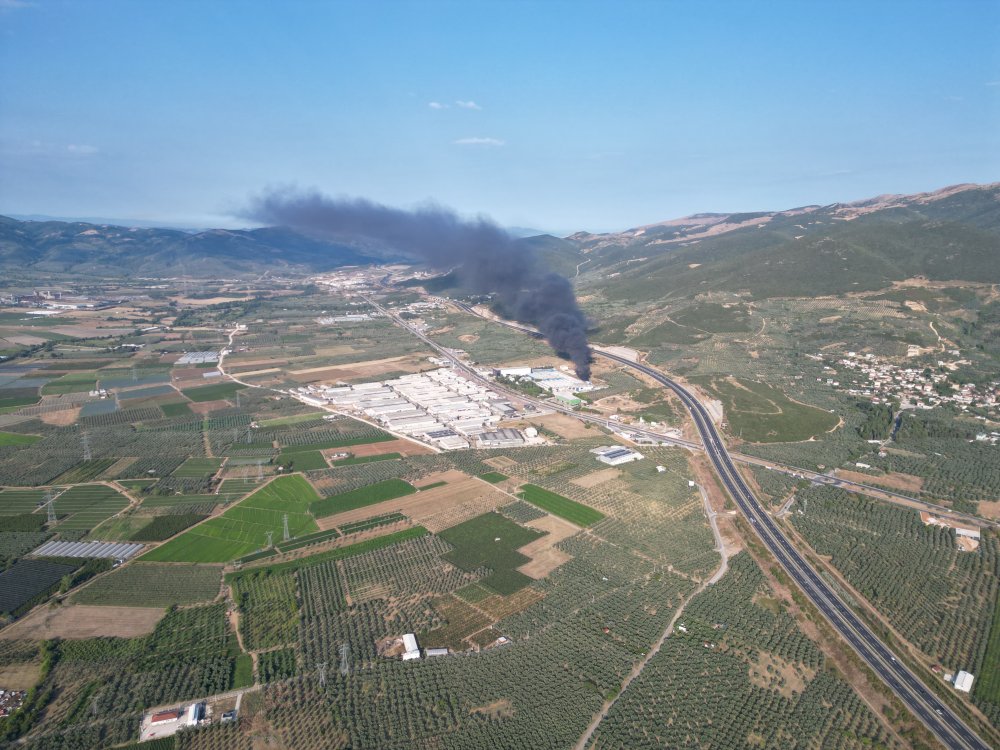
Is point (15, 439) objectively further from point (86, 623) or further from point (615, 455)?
point (615, 455)

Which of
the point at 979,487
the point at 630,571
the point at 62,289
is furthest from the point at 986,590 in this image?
the point at 62,289

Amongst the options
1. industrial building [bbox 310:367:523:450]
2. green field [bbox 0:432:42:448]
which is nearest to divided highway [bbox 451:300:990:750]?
industrial building [bbox 310:367:523:450]

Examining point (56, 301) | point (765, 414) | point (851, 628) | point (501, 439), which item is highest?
point (56, 301)

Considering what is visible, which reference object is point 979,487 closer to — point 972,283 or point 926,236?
point 972,283

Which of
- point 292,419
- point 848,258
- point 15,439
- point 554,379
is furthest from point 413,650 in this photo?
point 848,258

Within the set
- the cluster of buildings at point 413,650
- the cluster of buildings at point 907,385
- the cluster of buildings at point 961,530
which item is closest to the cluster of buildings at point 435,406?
the cluster of buildings at point 413,650

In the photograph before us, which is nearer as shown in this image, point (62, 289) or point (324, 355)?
point (324, 355)
